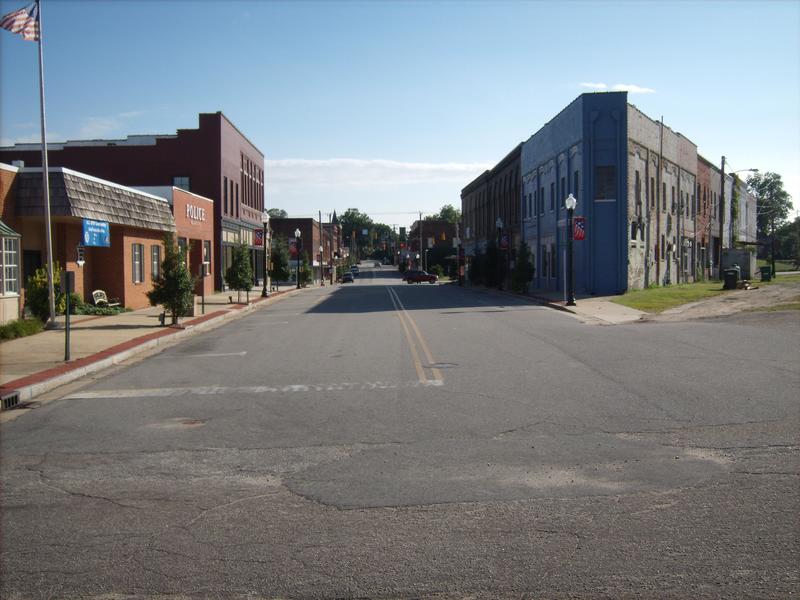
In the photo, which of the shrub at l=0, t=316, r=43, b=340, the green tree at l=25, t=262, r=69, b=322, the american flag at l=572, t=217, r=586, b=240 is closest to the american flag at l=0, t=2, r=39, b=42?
the green tree at l=25, t=262, r=69, b=322

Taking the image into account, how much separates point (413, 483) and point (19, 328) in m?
16.8

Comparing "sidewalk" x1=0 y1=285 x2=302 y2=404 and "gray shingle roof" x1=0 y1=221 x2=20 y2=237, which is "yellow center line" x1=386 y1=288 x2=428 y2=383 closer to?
"sidewalk" x1=0 y1=285 x2=302 y2=404

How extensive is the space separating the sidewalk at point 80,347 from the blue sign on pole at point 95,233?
8.52 ft

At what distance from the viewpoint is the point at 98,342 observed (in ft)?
63.4

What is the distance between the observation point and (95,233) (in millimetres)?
26938

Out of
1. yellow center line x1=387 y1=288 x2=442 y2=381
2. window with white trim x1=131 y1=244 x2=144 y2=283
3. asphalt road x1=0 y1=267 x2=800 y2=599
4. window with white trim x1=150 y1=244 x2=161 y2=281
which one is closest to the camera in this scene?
asphalt road x1=0 y1=267 x2=800 y2=599

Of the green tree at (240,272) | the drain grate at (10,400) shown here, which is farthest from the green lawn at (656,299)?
the drain grate at (10,400)

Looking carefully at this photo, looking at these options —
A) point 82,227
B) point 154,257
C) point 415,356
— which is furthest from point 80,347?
point 154,257

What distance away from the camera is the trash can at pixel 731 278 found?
39969 millimetres

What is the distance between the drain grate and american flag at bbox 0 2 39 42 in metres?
12.6

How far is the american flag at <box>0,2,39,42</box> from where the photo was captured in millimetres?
20359

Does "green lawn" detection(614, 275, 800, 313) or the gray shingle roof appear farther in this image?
"green lawn" detection(614, 275, 800, 313)

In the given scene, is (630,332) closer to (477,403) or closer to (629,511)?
(477,403)

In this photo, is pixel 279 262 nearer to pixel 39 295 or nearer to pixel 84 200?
pixel 84 200
